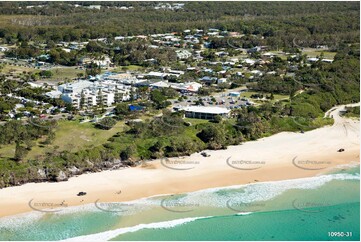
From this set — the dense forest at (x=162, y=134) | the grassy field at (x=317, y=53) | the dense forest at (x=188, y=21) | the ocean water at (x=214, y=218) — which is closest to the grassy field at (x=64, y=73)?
the dense forest at (x=162, y=134)

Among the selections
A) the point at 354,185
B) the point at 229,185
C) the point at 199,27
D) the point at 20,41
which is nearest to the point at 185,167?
the point at 229,185

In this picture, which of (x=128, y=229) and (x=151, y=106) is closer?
(x=128, y=229)

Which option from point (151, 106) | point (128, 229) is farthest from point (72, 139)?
point (128, 229)

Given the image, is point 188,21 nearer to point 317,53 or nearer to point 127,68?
point 317,53

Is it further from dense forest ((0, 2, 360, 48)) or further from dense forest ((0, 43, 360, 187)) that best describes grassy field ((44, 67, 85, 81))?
dense forest ((0, 2, 360, 48))

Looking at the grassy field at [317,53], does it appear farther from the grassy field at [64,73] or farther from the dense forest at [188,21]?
the grassy field at [64,73]

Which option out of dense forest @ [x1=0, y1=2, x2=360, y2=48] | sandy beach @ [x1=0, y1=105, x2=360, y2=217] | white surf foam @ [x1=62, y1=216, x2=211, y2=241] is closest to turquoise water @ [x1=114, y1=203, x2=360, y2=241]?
white surf foam @ [x1=62, y1=216, x2=211, y2=241]
